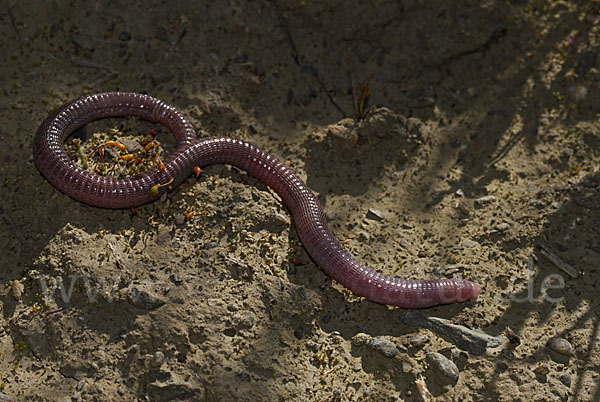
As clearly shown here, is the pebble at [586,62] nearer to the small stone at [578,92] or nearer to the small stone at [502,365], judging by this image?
the small stone at [578,92]

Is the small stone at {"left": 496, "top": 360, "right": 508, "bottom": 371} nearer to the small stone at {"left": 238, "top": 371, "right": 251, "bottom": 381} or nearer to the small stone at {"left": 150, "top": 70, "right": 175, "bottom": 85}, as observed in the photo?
the small stone at {"left": 238, "top": 371, "right": 251, "bottom": 381}

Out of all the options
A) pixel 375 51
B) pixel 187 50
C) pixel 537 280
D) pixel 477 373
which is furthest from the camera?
pixel 375 51

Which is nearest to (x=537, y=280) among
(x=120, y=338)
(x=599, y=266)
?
(x=599, y=266)

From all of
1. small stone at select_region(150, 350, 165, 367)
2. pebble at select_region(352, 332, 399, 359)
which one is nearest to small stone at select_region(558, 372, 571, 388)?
pebble at select_region(352, 332, 399, 359)

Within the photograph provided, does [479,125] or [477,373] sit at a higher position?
[479,125]

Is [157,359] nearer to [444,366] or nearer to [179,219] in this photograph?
[179,219]

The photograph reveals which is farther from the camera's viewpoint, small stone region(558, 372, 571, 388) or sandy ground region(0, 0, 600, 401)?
Result: small stone region(558, 372, 571, 388)

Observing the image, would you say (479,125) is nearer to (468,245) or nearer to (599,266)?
(468,245)
